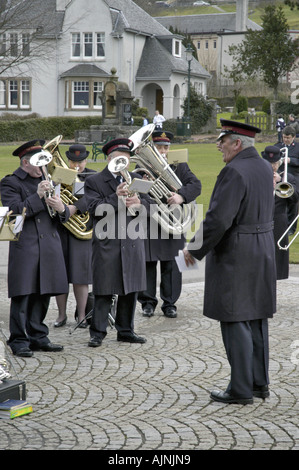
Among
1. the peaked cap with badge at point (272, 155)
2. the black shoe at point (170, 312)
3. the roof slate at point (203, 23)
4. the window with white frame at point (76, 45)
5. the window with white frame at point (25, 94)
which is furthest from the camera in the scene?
the roof slate at point (203, 23)

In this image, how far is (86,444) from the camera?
514 cm

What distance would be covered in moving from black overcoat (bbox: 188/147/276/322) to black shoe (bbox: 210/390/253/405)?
0.63 m

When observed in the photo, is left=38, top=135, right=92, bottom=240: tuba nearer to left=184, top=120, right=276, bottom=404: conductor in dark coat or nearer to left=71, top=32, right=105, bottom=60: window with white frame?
left=184, top=120, right=276, bottom=404: conductor in dark coat

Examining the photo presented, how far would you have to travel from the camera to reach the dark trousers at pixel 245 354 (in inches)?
235

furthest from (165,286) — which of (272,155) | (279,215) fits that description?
(272,155)

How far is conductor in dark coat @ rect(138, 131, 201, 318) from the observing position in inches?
362

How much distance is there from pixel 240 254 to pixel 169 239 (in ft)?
11.2

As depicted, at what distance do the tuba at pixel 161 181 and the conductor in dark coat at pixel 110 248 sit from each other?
0.45m

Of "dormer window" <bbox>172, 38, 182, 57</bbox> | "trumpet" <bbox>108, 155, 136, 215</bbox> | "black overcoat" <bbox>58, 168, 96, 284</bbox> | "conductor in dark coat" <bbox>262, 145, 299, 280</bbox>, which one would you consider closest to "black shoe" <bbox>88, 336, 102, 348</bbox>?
"black overcoat" <bbox>58, 168, 96, 284</bbox>

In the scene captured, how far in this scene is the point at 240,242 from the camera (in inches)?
236

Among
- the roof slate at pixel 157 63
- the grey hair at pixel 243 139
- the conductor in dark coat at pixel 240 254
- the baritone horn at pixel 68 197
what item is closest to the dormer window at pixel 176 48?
the roof slate at pixel 157 63

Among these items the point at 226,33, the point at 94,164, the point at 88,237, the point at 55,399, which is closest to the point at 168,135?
the point at 88,237

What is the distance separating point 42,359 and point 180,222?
259cm

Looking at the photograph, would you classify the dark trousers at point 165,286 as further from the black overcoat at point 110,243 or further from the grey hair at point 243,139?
the grey hair at point 243,139
